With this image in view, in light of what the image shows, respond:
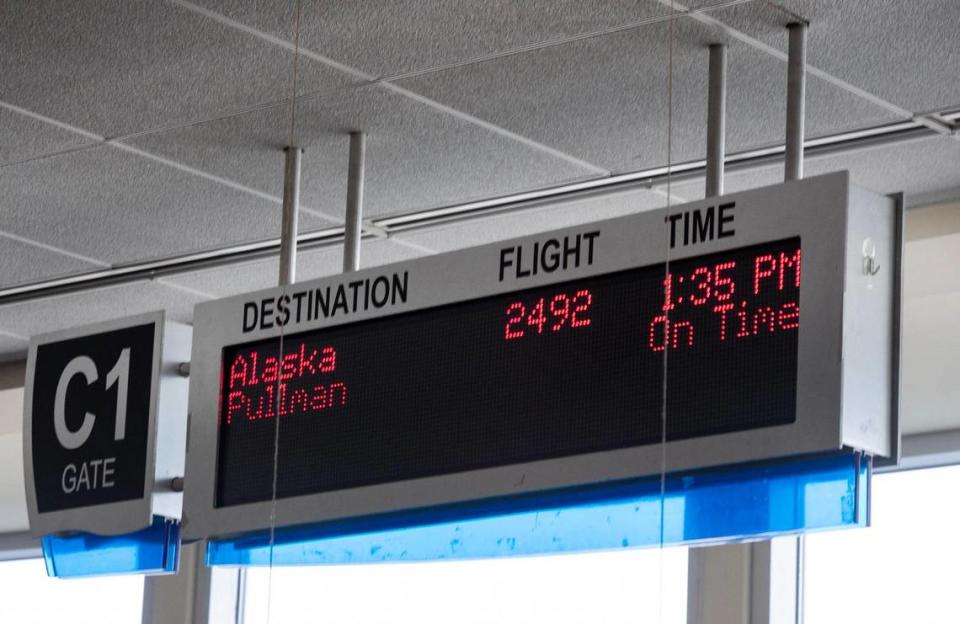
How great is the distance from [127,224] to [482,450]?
201cm

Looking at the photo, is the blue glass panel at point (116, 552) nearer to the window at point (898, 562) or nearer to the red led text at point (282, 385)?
the red led text at point (282, 385)

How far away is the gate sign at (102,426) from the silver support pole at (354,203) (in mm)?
417

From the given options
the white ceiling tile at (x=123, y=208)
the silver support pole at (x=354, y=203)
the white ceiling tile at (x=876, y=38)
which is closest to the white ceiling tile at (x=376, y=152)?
the silver support pole at (x=354, y=203)

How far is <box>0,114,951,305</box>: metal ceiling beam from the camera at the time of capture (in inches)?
181

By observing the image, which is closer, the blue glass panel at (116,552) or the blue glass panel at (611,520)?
the blue glass panel at (611,520)

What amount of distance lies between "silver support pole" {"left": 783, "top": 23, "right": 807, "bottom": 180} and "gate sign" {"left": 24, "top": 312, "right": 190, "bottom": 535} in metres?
1.48

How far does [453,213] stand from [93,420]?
1279 millimetres

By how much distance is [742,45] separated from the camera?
3965 millimetres

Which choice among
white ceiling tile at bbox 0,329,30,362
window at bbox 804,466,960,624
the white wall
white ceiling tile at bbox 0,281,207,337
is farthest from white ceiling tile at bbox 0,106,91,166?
window at bbox 804,466,960,624

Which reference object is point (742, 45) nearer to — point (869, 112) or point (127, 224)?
point (869, 112)

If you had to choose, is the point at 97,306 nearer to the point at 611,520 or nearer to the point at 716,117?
the point at 716,117

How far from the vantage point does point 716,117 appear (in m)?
3.88

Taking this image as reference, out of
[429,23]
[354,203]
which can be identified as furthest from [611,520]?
[354,203]

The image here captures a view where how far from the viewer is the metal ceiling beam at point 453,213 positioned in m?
4.61
